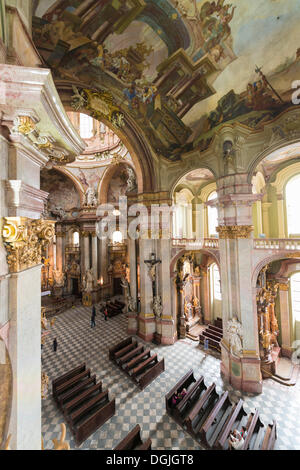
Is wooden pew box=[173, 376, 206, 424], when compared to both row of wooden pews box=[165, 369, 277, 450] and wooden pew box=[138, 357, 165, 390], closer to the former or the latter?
row of wooden pews box=[165, 369, 277, 450]

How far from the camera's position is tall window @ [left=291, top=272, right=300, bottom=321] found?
12227 mm

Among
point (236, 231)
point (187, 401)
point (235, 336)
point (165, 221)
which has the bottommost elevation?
point (187, 401)

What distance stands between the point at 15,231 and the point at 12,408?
7.84 feet

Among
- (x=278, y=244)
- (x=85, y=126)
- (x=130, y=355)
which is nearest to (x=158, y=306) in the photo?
(x=130, y=355)

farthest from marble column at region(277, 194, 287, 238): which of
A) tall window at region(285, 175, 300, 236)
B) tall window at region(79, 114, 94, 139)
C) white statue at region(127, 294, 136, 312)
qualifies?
tall window at region(79, 114, 94, 139)

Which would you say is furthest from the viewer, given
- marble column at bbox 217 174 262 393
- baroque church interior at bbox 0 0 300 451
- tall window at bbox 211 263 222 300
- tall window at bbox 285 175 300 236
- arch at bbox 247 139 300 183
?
tall window at bbox 211 263 222 300

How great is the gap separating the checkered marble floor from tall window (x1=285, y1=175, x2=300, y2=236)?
344 inches

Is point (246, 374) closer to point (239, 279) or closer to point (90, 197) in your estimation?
point (239, 279)

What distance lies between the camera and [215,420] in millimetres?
7660

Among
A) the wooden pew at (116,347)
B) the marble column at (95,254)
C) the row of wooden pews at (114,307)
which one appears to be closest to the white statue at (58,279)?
the marble column at (95,254)

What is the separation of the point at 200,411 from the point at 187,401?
61cm

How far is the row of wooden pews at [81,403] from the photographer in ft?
23.2

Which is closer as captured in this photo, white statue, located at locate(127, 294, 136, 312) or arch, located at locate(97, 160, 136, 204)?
white statue, located at locate(127, 294, 136, 312)

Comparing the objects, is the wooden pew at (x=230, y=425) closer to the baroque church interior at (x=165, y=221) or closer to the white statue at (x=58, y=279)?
the baroque church interior at (x=165, y=221)
